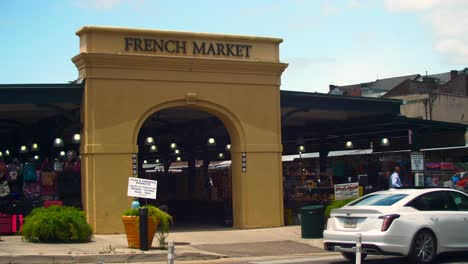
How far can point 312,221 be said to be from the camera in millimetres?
20312

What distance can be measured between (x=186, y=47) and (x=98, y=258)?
28.3 ft

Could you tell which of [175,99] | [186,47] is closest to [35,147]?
[175,99]

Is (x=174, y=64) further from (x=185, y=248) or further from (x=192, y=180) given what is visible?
(x=192, y=180)

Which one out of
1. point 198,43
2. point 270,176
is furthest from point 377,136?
point 198,43

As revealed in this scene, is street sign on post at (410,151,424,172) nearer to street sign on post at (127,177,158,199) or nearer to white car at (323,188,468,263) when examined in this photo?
white car at (323,188,468,263)

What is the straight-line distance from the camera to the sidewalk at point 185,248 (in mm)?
15275

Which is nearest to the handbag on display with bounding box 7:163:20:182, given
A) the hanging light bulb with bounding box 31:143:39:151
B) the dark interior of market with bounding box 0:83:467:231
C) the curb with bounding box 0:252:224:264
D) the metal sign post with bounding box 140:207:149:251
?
the dark interior of market with bounding box 0:83:467:231

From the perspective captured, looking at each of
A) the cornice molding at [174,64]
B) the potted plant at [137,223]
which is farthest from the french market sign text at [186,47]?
the potted plant at [137,223]

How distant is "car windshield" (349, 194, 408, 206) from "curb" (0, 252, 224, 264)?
3.57 meters

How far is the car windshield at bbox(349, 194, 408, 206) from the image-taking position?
576 inches

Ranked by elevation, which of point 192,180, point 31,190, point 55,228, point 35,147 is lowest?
point 55,228

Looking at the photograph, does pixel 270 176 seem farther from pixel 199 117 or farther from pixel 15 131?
pixel 15 131

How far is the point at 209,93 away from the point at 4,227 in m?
7.17

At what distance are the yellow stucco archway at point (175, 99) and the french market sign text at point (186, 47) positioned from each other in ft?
0.10
